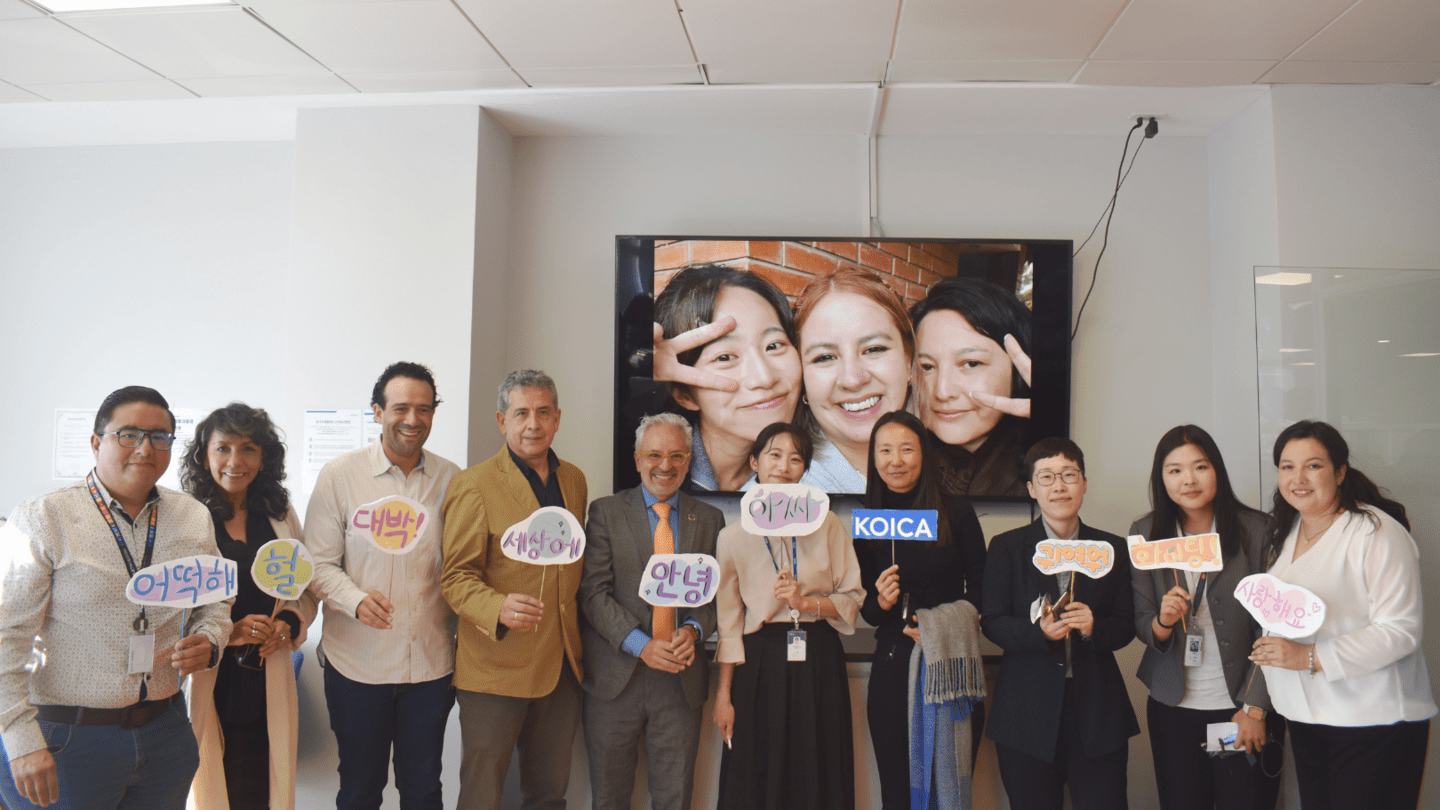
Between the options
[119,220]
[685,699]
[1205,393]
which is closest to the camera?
[685,699]

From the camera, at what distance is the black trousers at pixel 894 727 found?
234cm

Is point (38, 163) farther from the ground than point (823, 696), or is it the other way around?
point (38, 163)

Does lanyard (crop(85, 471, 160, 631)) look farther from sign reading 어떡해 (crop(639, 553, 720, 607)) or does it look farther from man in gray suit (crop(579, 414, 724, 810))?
sign reading 어떡해 (crop(639, 553, 720, 607))

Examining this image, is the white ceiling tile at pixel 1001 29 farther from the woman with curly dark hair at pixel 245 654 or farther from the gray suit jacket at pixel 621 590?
Answer: the woman with curly dark hair at pixel 245 654

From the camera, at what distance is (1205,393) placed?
353 cm

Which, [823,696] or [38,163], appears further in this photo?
[38,163]

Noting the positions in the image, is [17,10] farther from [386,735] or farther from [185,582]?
[386,735]

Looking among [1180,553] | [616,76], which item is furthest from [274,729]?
[1180,553]

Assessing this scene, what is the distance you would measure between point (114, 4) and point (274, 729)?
243 centimetres

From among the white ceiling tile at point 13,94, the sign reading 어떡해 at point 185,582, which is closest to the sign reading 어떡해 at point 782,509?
the sign reading 어떡해 at point 185,582

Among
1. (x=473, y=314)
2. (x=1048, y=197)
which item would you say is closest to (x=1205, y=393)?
(x=1048, y=197)

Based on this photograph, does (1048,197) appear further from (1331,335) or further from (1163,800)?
(1163,800)

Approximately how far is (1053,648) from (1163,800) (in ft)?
1.93

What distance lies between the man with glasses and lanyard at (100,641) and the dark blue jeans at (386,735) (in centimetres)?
42
